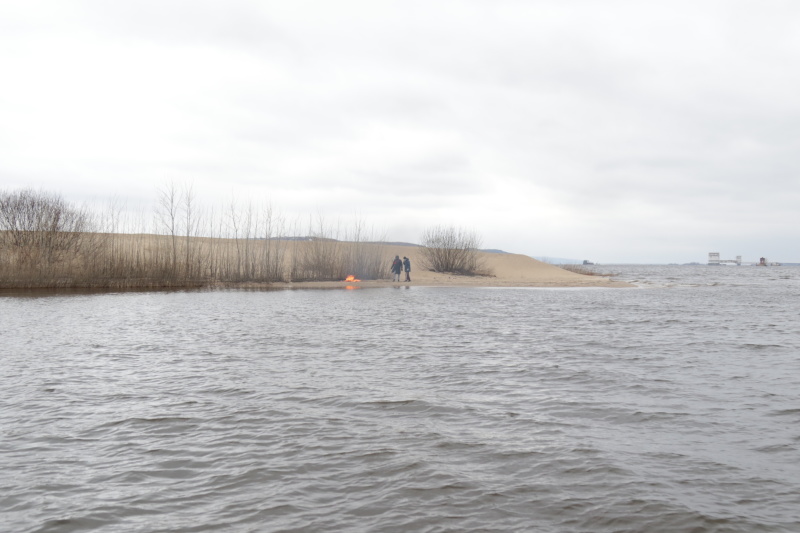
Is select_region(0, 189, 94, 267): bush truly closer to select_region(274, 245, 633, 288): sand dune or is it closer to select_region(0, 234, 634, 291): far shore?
select_region(0, 234, 634, 291): far shore

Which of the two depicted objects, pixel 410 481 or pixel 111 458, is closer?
pixel 410 481

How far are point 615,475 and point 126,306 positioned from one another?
21.8 meters

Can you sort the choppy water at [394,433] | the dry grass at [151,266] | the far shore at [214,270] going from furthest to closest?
the far shore at [214,270]
the dry grass at [151,266]
the choppy water at [394,433]

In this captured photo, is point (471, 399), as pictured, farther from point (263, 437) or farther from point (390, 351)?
point (390, 351)

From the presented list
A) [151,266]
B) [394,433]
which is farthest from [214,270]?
[394,433]

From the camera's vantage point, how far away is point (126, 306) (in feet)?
77.2

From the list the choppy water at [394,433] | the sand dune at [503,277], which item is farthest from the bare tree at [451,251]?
the choppy water at [394,433]

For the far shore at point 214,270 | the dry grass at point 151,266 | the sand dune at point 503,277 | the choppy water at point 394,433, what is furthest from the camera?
the sand dune at point 503,277

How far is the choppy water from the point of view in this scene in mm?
4922

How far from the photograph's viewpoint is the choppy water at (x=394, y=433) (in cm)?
492

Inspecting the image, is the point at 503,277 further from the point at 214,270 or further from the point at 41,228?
the point at 41,228

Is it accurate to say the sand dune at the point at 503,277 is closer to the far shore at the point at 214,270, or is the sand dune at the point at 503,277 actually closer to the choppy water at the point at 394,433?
the far shore at the point at 214,270

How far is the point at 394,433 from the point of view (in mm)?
7062

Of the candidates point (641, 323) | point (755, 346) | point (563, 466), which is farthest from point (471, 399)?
point (641, 323)
